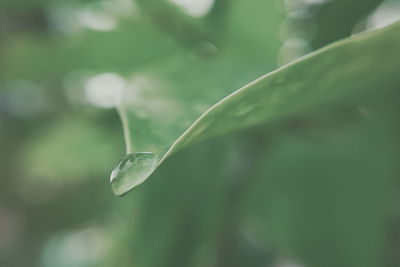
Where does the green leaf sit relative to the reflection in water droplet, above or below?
above

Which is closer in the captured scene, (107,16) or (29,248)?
(107,16)

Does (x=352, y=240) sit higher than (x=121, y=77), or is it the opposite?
(x=121, y=77)

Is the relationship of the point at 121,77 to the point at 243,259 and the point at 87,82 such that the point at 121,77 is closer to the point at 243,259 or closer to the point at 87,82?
the point at 87,82

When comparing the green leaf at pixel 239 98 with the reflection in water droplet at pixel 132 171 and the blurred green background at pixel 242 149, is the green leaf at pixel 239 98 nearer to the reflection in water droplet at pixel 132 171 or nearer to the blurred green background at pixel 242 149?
the reflection in water droplet at pixel 132 171

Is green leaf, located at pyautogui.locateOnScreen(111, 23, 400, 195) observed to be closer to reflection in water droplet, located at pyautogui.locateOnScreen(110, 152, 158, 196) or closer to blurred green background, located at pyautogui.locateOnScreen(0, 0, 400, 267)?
reflection in water droplet, located at pyautogui.locateOnScreen(110, 152, 158, 196)

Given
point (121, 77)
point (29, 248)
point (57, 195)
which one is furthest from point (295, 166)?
point (29, 248)

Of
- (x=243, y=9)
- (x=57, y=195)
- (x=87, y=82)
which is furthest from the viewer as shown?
(x=57, y=195)

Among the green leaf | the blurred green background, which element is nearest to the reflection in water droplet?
the green leaf
